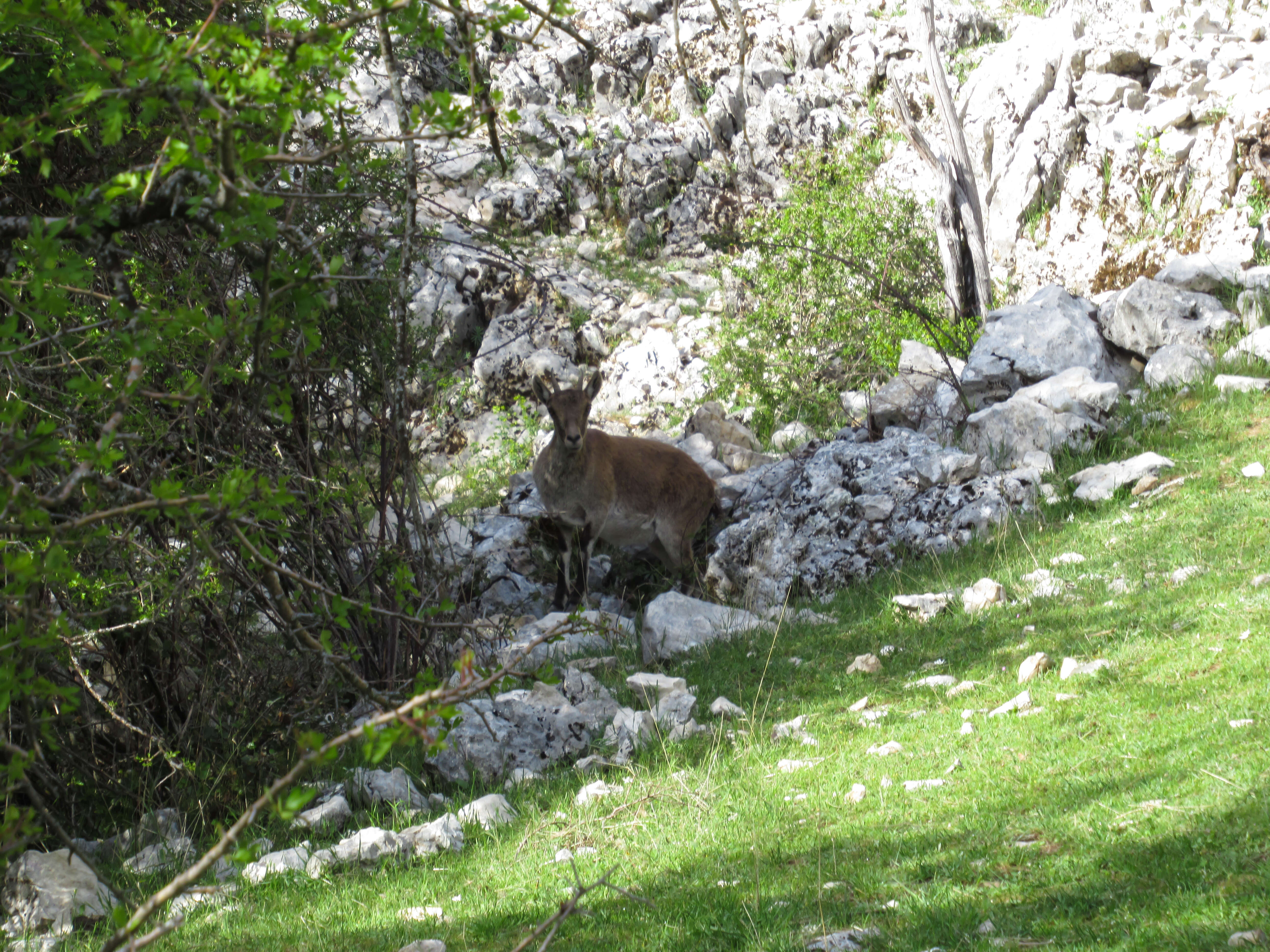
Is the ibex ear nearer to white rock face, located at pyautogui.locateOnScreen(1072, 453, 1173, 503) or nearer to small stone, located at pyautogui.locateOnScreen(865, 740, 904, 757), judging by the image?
white rock face, located at pyautogui.locateOnScreen(1072, 453, 1173, 503)

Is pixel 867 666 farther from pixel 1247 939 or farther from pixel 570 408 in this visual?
pixel 570 408

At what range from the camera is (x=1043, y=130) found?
17.0 meters

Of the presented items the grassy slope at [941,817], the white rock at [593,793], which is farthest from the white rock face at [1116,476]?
the white rock at [593,793]

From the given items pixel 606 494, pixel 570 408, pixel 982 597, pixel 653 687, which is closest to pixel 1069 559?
pixel 982 597

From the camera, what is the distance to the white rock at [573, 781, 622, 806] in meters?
5.66

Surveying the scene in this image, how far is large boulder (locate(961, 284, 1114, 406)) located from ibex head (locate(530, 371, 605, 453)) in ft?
13.0

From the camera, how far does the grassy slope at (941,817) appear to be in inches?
148

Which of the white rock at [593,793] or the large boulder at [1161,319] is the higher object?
the large boulder at [1161,319]

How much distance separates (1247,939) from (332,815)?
166 inches

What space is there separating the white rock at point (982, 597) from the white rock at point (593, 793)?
313 centimetres

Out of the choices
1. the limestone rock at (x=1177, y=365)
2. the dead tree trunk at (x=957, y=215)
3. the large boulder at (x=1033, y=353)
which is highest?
the dead tree trunk at (x=957, y=215)

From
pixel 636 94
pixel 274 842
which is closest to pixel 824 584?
pixel 274 842

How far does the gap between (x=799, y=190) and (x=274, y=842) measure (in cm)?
1185

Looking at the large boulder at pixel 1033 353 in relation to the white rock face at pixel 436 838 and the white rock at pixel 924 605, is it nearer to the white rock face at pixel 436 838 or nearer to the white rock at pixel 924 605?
the white rock at pixel 924 605
